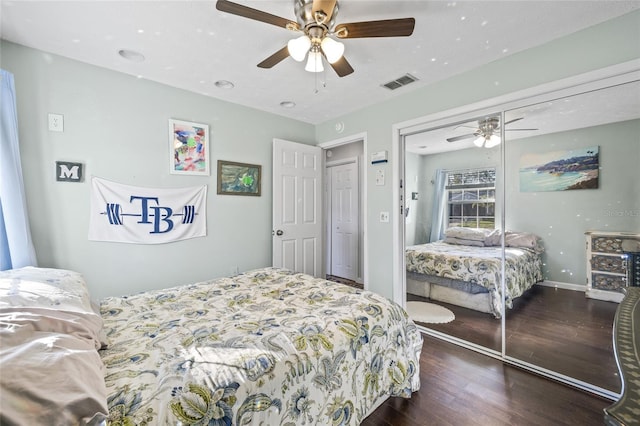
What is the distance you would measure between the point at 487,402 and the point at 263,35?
2.95 m

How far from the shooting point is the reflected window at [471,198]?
2496 mm

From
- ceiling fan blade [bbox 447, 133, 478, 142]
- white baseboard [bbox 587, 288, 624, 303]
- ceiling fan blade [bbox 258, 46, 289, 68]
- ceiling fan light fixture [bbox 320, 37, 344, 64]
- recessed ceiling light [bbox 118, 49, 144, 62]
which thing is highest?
recessed ceiling light [bbox 118, 49, 144, 62]

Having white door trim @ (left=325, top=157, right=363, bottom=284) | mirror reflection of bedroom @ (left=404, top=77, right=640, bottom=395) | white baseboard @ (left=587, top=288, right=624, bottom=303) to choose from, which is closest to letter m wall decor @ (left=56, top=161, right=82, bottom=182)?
mirror reflection of bedroom @ (left=404, top=77, right=640, bottom=395)

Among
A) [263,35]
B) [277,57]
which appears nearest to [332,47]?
[277,57]

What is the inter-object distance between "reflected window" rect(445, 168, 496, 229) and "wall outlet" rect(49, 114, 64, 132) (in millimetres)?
3537

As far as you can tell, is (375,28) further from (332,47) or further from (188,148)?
(188,148)

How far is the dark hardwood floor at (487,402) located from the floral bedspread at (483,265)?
633 millimetres

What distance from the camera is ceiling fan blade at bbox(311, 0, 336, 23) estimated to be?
144 cm

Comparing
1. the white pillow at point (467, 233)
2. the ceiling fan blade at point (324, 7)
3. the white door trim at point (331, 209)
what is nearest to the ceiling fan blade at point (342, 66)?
the ceiling fan blade at point (324, 7)

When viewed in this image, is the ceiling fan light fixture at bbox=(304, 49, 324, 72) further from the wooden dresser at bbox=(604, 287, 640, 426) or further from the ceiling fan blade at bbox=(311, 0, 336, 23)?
A: the wooden dresser at bbox=(604, 287, 640, 426)

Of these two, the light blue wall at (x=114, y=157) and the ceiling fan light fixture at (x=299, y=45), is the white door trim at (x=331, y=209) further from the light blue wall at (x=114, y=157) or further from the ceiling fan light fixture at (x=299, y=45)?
the ceiling fan light fixture at (x=299, y=45)

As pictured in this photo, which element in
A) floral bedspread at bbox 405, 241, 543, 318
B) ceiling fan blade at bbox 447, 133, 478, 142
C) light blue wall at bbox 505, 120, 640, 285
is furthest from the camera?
ceiling fan blade at bbox 447, 133, 478, 142

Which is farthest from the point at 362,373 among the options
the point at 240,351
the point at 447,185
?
the point at 447,185

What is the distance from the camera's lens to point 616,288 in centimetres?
188
